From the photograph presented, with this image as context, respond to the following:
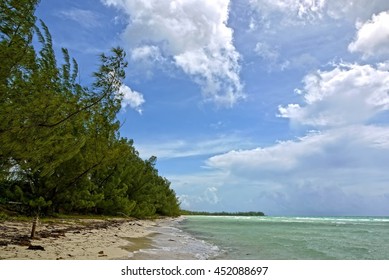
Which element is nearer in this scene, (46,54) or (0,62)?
(0,62)

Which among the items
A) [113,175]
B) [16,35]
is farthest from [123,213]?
[16,35]

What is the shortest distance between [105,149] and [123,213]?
12179 millimetres

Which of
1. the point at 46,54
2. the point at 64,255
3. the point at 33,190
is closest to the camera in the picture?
the point at 64,255

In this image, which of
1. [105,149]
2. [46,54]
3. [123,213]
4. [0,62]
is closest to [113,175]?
[123,213]

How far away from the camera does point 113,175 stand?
35.2m

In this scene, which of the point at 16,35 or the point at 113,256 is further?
the point at 113,256

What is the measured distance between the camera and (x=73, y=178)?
23.5 meters

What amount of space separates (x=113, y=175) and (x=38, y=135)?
25.9m

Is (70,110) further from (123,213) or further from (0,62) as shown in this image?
(123,213)
